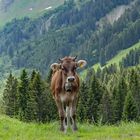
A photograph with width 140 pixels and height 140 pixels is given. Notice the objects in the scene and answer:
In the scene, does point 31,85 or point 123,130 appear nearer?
point 123,130

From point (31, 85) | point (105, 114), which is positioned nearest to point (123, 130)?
point (31, 85)

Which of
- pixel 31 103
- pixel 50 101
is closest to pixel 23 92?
pixel 31 103

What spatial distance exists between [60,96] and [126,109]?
60.8m

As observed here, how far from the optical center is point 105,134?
2053 centimetres

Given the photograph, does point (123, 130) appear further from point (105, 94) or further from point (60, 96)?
point (105, 94)

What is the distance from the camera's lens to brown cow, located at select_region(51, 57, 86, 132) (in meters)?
21.3

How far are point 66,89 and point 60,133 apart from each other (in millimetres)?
2093

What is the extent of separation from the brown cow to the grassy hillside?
808 mm

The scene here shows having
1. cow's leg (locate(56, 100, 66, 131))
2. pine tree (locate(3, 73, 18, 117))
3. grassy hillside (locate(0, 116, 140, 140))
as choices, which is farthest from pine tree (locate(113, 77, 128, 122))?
cow's leg (locate(56, 100, 66, 131))

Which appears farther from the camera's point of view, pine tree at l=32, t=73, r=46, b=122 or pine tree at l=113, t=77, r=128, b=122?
pine tree at l=113, t=77, r=128, b=122

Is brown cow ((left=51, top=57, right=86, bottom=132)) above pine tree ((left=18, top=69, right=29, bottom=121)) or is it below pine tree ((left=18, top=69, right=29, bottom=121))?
below

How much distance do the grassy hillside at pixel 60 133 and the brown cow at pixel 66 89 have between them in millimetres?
808

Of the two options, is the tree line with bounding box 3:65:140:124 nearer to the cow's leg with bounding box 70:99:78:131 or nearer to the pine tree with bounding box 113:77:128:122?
the pine tree with bounding box 113:77:128:122

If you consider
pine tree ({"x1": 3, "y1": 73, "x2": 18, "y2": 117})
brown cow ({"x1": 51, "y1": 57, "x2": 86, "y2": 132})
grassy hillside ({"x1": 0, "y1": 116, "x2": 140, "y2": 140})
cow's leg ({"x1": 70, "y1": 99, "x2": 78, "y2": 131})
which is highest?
pine tree ({"x1": 3, "y1": 73, "x2": 18, "y2": 117})
